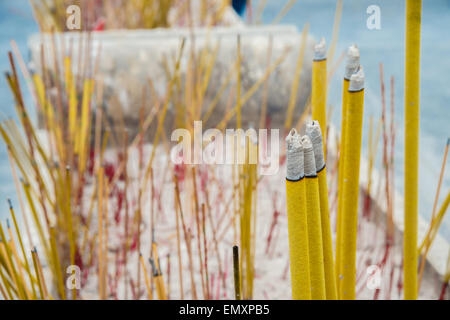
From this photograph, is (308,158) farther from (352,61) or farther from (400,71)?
(400,71)

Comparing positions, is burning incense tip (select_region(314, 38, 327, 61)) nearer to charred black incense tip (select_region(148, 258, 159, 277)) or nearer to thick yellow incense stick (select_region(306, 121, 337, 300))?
thick yellow incense stick (select_region(306, 121, 337, 300))

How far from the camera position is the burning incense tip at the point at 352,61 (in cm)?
44

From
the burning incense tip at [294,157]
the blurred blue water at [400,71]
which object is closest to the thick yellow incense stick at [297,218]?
the burning incense tip at [294,157]

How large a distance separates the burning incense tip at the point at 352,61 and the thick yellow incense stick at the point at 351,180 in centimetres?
2

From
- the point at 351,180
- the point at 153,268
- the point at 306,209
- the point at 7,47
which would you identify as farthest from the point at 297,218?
the point at 7,47

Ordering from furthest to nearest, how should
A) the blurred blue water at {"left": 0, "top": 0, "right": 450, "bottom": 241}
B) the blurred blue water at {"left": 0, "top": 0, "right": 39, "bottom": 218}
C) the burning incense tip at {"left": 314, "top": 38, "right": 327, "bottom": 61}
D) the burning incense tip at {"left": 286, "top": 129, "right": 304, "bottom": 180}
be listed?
the blurred blue water at {"left": 0, "top": 0, "right": 39, "bottom": 218}, the blurred blue water at {"left": 0, "top": 0, "right": 450, "bottom": 241}, the burning incense tip at {"left": 314, "top": 38, "right": 327, "bottom": 61}, the burning incense tip at {"left": 286, "top": 129, "right": 304, "bottom": 180}

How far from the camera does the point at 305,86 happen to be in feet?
5.41

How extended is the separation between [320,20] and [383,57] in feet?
1.27

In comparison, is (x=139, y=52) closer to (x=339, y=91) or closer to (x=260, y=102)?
(x=260, y=102)

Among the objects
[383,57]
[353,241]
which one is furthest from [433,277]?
[383,57]

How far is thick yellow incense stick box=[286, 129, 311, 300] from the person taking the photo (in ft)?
1.15

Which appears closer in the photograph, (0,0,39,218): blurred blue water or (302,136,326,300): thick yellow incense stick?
(302,136,326,300): thick yellow incense stick

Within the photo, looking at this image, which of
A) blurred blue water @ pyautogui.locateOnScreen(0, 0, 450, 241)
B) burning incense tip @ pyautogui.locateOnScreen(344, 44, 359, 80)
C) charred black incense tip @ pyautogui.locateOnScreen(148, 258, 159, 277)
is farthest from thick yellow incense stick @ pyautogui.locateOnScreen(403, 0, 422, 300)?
blurred blue water @ pyautogui.locateOnScreen(0, 0, 450, 241)

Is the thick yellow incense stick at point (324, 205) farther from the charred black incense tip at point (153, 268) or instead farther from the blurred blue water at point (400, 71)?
the blurred blue water at point (400, 71)
